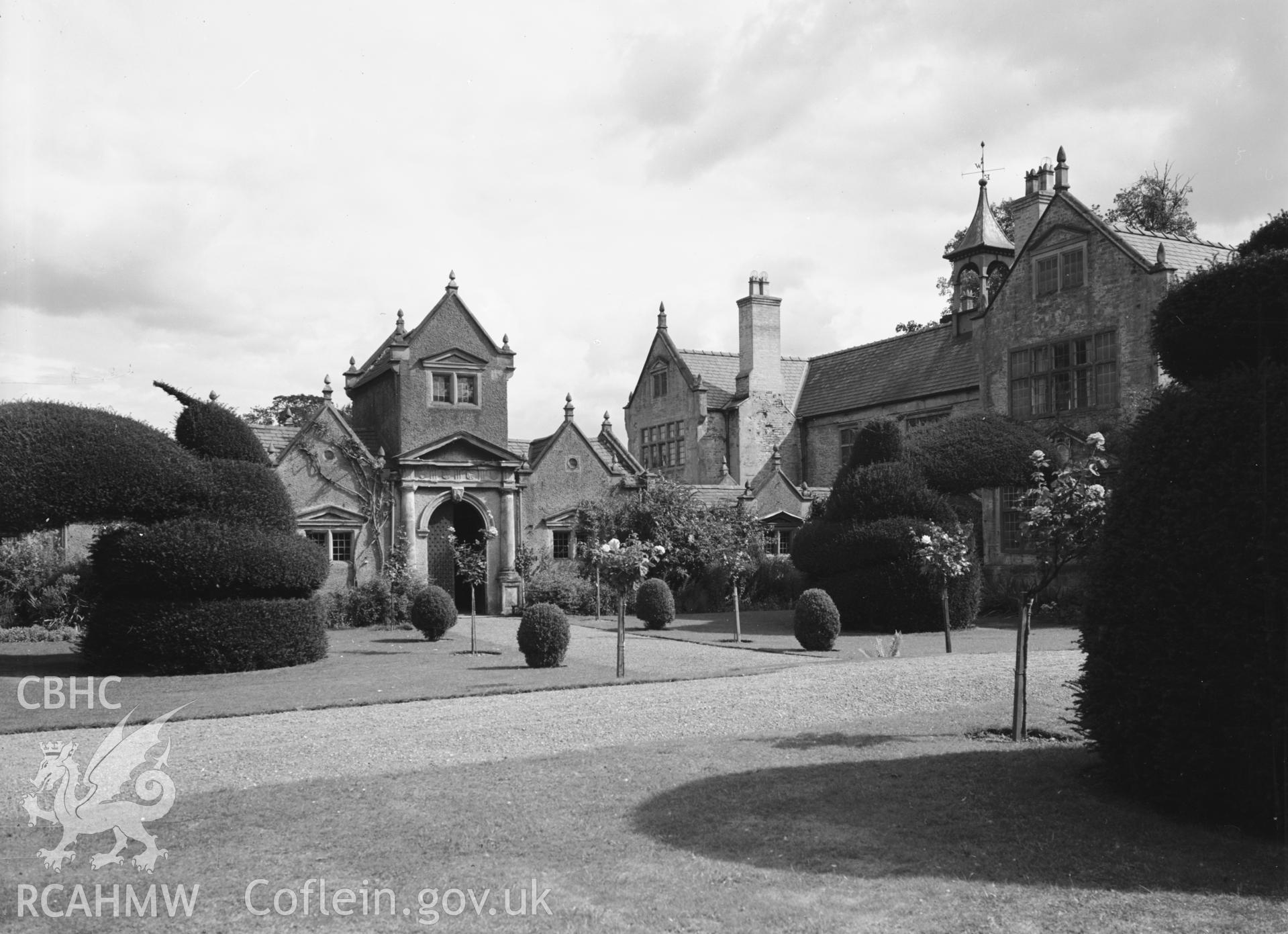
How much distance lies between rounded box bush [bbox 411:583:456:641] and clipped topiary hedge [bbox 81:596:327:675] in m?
5.98

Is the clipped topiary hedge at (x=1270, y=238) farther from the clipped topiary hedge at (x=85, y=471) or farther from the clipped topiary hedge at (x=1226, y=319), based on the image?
the clipped topiary hedge at (x=85, y=471)

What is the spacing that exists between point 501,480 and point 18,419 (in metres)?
18.1

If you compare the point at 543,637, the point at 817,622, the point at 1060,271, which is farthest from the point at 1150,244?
the point at 543,637

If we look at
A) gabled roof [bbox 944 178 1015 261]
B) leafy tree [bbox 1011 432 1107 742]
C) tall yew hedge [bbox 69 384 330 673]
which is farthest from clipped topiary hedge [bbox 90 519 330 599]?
gabled roof [bbox 944 178 1015 261]

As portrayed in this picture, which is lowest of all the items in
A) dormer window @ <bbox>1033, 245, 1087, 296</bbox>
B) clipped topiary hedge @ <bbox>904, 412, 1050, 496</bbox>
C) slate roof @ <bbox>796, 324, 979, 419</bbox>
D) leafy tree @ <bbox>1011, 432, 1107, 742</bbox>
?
leafy tree @ <bbox>1011, 432, 1107, 742</bbox>

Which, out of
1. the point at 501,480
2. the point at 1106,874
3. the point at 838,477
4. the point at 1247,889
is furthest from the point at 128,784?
the point at 501,480

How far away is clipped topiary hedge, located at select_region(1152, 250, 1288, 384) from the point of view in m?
7.82

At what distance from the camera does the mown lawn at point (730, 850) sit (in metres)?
5.94

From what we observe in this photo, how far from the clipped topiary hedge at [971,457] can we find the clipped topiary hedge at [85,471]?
17335 millimetres

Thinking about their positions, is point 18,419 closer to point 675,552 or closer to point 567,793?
point 567,793

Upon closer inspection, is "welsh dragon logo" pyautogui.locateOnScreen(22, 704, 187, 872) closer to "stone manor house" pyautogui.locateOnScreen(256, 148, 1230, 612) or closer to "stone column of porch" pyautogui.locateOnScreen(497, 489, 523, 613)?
"stone manor house" pyautogui.locateOnScreen(256, 148, 1230, 612)

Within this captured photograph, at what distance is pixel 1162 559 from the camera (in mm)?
7582

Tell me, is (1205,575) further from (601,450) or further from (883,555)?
(601,450)

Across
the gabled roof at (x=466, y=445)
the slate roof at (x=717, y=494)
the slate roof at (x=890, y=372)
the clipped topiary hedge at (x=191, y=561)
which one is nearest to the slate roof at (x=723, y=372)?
the slate roof at (x=890, y=372)
